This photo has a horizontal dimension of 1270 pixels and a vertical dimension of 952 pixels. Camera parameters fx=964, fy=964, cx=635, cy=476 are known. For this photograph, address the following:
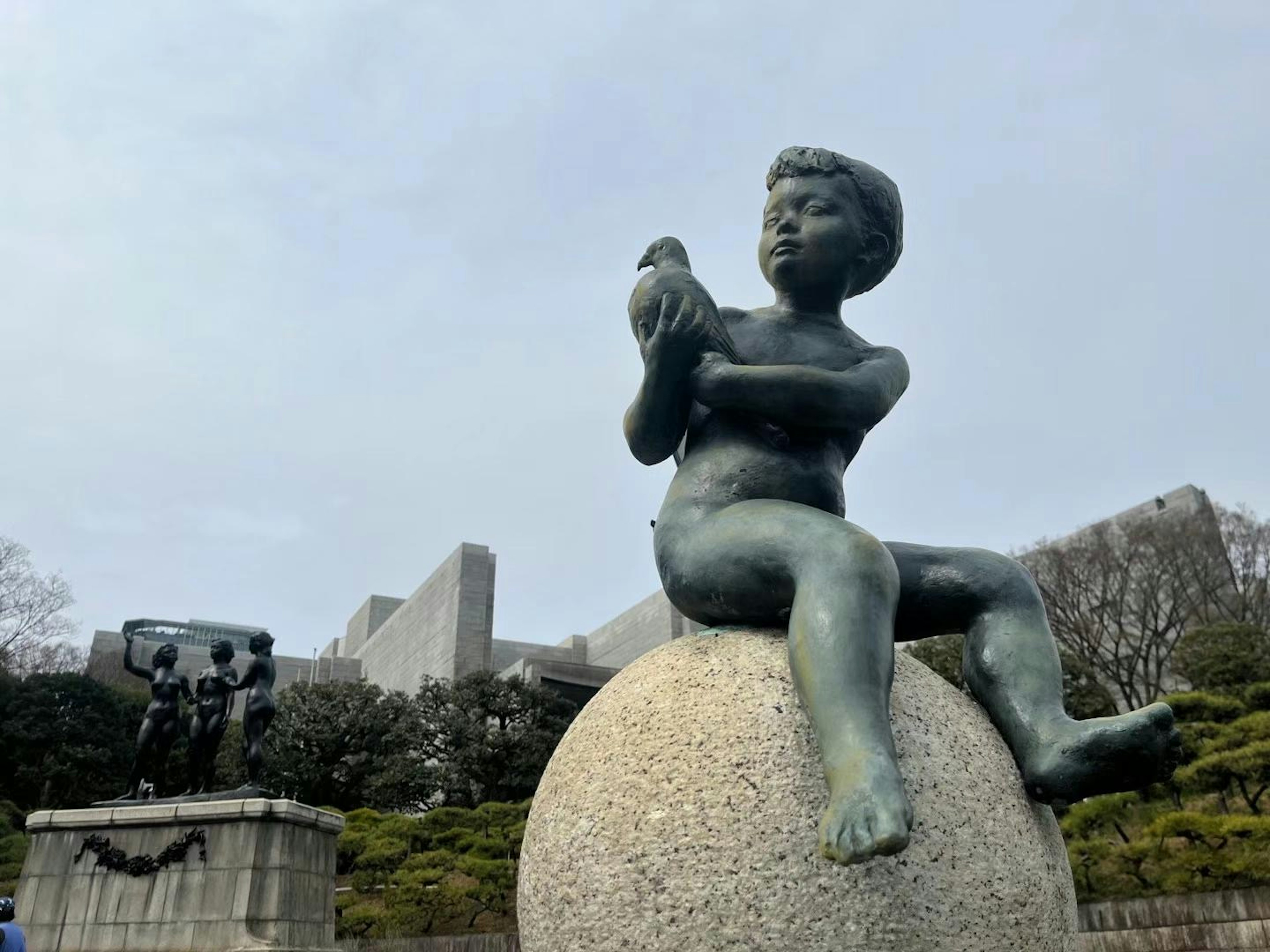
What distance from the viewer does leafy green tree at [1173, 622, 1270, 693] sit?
69.9ft

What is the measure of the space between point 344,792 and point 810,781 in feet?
104

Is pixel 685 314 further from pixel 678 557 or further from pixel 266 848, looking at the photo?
pixel 266 848

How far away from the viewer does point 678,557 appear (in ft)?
9.12

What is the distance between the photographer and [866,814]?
1.86 meters

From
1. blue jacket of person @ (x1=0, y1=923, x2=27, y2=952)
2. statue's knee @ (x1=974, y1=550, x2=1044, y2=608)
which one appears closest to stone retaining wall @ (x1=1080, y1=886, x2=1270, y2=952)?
statue's knee @ (x1=974, y1=550, x2=1044, y2=608)

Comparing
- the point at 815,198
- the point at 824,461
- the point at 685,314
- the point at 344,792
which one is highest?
the point at 344,792

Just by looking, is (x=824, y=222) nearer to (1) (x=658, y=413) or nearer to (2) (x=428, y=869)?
(1) (x=658, y=413)

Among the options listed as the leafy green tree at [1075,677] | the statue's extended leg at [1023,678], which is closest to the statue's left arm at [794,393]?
the statue's extended leg at [1023,678]

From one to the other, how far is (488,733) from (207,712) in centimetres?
1797

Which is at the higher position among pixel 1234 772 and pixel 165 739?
pixel 165 739

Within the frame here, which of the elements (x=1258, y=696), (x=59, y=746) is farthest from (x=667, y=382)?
(x=59, y=746)

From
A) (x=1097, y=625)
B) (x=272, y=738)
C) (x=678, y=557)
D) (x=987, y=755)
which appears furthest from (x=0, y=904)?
(x=1097, y=625)

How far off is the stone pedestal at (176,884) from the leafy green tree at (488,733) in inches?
667

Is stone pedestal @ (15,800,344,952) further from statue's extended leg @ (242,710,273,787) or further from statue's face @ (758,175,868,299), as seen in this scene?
statue's face @ (758,175,868,299)
